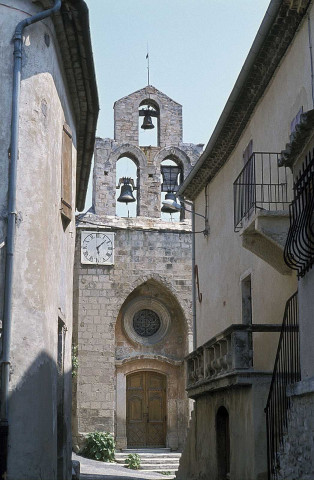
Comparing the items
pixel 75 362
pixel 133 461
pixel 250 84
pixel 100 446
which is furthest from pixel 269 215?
pixel 75 362

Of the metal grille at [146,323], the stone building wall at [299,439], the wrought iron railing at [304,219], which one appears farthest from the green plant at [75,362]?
the wrought iron railing at [304,219]

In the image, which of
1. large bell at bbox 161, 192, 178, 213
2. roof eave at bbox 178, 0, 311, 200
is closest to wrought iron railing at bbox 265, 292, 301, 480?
roof eave at bbox 178, 0, 311, 200

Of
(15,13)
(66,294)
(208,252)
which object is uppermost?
(15,13)

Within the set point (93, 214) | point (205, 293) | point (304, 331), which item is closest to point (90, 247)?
point (93, 214)

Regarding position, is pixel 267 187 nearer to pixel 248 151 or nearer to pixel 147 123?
pixel 248 151

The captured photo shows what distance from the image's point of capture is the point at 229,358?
12.4m

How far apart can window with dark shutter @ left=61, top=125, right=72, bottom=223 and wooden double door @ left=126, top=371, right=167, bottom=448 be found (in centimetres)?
1744

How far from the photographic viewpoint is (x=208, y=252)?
63.3ft

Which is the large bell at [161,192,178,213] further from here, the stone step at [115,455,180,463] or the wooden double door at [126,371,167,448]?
the stone step at [115,455,180,463]

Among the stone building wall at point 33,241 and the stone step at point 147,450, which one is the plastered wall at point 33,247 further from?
the stone step at point 147,450

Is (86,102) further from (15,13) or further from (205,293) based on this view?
(205,293)

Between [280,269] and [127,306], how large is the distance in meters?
17.9

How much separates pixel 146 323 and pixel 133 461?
19.4 feet

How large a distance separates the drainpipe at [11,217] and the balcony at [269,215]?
3.39 meters
